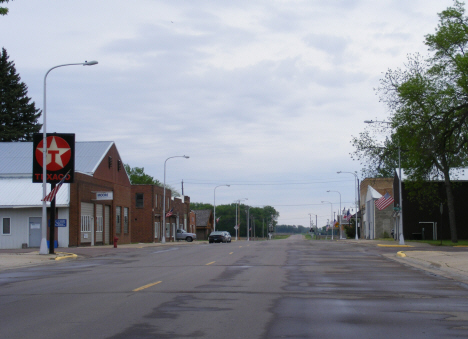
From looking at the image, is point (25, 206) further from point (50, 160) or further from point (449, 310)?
point (449, 310)

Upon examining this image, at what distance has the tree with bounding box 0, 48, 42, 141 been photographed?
240 feet

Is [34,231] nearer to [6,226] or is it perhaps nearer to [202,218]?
[6,226]

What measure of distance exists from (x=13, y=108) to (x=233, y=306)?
72.1 m

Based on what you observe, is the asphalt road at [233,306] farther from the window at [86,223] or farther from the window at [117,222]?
the window at [117,222]

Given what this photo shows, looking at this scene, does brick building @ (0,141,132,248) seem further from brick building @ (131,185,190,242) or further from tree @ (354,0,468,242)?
tree @ (354,0,468,242)

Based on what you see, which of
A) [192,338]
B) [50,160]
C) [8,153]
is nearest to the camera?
[192,338]

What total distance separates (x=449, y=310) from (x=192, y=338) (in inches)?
199

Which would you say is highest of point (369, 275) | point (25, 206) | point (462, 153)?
point (462, 153)

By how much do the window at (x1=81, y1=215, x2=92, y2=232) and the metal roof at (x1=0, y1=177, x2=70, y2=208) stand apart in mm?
3283

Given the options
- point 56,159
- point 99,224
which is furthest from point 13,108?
point 56,159

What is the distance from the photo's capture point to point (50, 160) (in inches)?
1210

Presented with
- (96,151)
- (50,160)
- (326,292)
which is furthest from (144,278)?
(96,151)

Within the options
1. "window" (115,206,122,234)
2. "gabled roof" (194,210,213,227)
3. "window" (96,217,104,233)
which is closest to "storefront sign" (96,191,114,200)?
"window" (96,217,104,233)

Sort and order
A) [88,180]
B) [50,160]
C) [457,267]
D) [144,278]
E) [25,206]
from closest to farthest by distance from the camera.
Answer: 1. [144,278]
2. [457,267]
3. [50,160]
4. [25,206]
5. [88,180]
